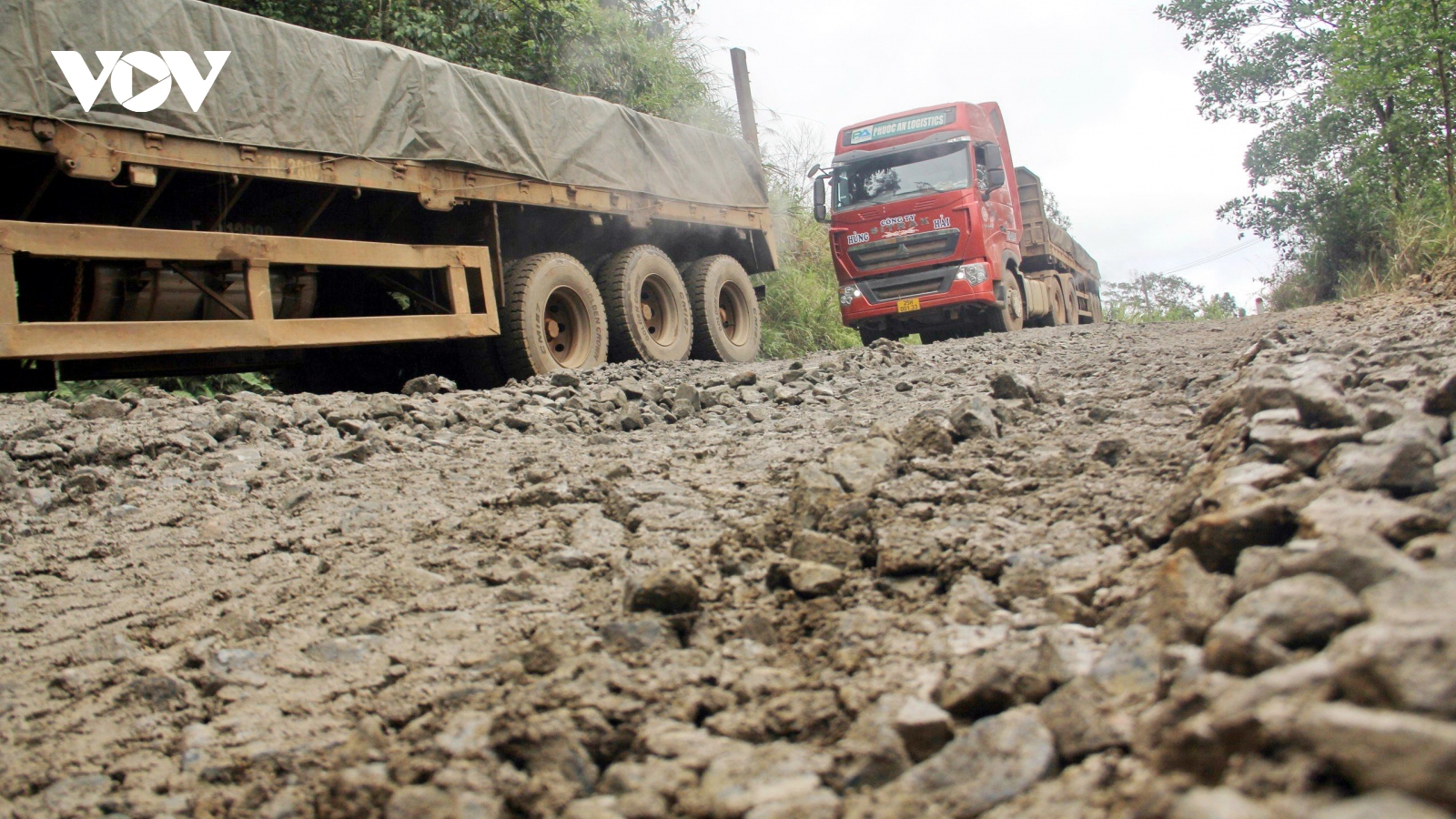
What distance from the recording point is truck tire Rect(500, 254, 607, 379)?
7762mm

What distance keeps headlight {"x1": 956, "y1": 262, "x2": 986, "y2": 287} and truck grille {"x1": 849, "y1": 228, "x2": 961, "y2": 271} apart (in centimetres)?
28

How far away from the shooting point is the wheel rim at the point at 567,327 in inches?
326

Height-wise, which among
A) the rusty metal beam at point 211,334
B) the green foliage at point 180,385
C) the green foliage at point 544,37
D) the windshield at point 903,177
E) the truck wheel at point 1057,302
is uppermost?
the green foliage at point 544,37

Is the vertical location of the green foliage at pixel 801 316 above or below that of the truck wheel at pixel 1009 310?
above

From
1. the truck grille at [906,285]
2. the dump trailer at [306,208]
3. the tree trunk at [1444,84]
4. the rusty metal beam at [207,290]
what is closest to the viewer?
the dump trailer at [306,208]

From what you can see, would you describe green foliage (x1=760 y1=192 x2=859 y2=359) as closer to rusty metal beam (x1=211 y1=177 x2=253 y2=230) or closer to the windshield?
the windshield

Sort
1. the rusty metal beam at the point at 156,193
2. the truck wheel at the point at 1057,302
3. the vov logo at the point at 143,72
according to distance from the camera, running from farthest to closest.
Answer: the truck wheel at the point at 1057,302 → the rusty metal beam at the point at 156,193 → the vov logo at the point at 143,72

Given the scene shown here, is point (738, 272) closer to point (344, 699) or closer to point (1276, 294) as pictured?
point (344, 699)

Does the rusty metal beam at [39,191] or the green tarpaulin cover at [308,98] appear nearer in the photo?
the green tarpaulin cover at [308,98]

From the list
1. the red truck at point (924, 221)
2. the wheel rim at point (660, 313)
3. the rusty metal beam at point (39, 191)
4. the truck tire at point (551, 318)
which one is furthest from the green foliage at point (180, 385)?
the red truck at point (924, 221)

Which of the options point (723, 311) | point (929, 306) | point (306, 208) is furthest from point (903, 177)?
point (306, 208)

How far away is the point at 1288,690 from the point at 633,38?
55.7ft

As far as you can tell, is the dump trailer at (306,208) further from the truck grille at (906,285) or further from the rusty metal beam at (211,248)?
the truck grille at (906,285)

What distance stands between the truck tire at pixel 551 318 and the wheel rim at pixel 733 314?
2.26 meters
